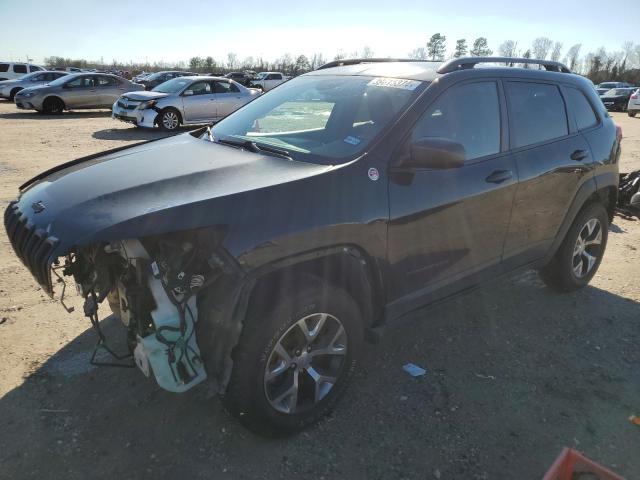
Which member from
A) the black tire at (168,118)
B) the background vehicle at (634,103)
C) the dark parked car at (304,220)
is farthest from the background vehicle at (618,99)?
the dark parked car at (304,220)

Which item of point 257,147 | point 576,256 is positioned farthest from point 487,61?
point 576,256

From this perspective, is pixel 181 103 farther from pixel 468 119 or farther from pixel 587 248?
pixel 468 119

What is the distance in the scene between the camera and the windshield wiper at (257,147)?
9.63ft

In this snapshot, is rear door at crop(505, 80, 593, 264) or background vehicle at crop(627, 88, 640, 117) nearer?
rear door at crop(505, 80, 593, 264)

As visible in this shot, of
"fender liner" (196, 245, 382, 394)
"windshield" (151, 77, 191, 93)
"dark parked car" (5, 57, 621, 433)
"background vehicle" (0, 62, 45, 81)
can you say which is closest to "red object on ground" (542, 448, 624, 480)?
"dark parked car" (5, 57, 621, 433)

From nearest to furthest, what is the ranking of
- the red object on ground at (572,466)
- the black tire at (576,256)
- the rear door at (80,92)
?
the red object on ground at (572,466)
the black tire at (576,256)
the rear door at (80,92)

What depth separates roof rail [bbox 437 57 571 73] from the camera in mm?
3221

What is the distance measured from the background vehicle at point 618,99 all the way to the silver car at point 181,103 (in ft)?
79.1

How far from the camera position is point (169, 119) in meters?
14.3

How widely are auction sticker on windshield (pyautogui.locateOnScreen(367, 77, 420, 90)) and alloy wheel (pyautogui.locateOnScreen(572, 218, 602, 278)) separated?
230 cm

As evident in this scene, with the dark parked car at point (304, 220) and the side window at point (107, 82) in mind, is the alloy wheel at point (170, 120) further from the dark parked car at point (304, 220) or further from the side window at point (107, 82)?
the dark parked car at point (304, 220)

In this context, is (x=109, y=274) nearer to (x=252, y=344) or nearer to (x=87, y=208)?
(x=87, y=208)

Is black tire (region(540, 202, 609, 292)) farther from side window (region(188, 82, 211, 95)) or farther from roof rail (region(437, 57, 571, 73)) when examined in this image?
side window (region(188, 82, 211, 95))

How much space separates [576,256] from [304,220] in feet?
10.3
